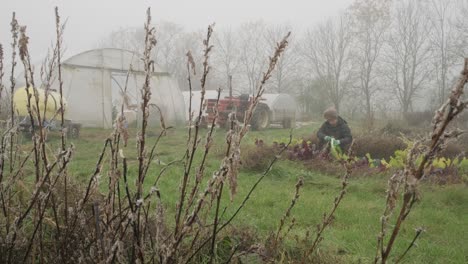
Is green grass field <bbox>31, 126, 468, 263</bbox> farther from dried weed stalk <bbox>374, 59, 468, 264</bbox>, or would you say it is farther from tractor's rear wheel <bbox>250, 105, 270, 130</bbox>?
tractor's rear wheel <bbox>250, 105, 270, 130</bbox>

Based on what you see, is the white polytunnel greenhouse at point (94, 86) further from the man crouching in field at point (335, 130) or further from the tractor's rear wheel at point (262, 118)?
the man crouching in field at point (335, 130)

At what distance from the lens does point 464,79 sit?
0.76 meters

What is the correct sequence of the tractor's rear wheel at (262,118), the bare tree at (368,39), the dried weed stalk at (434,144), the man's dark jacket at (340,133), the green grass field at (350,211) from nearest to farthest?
the dried weed stalk at (434,144)
the green grass field at (350,211)
the man's dark jacket at (340,133)
the tractor's rear wheel at (262,118)
the bare tree at (368,39)

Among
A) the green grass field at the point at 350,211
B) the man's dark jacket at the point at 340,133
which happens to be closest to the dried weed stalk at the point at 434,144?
the green grass field at the point at 350,211

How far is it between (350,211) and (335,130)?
4.15 metres

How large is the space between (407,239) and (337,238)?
0.70 m

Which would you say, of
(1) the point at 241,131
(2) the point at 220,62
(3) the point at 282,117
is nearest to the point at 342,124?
(1) the point at 241,131

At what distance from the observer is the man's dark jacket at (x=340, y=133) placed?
331 inches

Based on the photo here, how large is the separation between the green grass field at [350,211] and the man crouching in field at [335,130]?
1.22 meters

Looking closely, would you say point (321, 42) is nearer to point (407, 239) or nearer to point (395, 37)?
point (395, 37)

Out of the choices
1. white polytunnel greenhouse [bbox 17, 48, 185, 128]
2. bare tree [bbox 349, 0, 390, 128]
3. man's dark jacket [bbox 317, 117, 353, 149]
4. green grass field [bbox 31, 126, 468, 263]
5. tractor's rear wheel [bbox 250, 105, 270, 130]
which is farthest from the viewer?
bare tree [bbox 349, 0, 390, 128]

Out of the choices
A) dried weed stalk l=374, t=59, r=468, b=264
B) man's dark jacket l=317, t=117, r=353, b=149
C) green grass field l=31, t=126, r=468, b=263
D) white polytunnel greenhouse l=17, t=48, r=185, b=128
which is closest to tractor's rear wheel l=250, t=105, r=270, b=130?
white polytunnel greenhouse l=17, t=48, r=185, b=128

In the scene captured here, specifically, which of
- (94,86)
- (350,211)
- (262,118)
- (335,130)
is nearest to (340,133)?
(335,130)

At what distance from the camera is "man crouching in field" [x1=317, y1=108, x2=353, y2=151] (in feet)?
27.8
